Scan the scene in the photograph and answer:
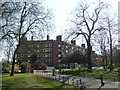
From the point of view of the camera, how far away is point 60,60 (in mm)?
91375

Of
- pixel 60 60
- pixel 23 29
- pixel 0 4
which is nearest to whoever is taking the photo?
pixel 0 4

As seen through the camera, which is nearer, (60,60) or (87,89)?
(87,89)

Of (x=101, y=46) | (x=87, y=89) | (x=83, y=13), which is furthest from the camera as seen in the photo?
(x=101, y=46)

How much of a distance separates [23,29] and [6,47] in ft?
15.9

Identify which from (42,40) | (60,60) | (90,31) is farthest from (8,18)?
(60,60)

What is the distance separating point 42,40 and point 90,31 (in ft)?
54.9

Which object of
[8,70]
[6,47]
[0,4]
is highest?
[0,4]

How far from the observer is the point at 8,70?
38.9 meters

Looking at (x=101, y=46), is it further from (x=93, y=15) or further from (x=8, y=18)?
(x=8, y=18)

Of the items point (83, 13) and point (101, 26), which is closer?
point (101, 26)

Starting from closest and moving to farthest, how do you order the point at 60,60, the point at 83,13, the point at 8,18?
the point at 8,18 < the point at 83,13 < the point at 60,60

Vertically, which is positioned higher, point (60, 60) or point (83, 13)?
point (83, 13)

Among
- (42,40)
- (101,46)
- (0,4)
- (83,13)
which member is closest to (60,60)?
(101,46)

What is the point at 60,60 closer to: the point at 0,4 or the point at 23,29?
the point at 23,29
